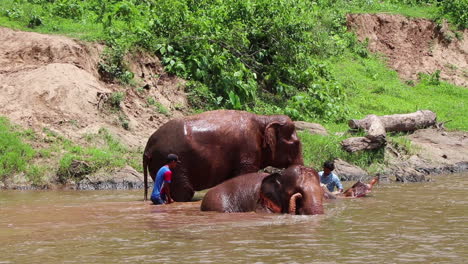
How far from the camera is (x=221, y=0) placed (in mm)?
23188

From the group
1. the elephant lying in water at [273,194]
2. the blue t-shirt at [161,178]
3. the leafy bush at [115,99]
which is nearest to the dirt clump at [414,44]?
the leafy bush at [115,99]

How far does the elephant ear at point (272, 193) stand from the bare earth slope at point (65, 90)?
271 inches

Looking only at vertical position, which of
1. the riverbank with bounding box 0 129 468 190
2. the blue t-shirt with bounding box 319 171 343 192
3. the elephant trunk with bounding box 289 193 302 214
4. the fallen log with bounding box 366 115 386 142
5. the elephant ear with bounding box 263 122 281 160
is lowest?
the riverbank with bounding box 0 129 468 190

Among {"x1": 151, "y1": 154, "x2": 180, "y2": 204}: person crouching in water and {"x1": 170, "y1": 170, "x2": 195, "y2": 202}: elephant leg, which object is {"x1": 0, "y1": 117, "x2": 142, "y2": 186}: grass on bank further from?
{"x1": 151, "y1": 154, "x2": 180, "y2": 204}: person crouching in water

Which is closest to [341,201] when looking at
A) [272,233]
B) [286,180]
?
[286,180]

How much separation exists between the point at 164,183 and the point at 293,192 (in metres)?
2.82

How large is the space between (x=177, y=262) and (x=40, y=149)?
9310 mm

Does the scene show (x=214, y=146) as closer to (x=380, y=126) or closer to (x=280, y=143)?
(x=280, y=143)

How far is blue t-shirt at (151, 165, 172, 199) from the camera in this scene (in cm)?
1199

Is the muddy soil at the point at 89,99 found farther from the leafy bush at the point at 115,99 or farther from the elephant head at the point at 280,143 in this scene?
the elephant head at the point at 280,143

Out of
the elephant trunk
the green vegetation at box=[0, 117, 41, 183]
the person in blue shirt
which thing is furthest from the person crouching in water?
the green vegetation at box=[0, 117, 41, 183]

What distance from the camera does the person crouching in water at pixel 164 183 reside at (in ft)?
39.3

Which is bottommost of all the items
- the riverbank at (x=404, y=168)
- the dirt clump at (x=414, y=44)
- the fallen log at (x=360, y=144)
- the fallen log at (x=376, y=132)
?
the riverbank at (x=404, y=168)

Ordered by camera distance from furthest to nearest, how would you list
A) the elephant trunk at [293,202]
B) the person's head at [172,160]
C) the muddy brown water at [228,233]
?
the person's head at [172,160], the elephant trunk at [293,202], the muddy brown water at [228,233]
